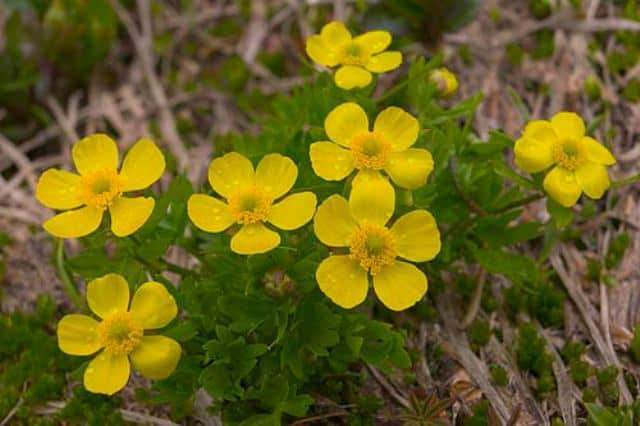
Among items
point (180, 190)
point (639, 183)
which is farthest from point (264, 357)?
point (639, 183)

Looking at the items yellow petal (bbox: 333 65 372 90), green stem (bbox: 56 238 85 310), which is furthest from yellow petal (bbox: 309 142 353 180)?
green stem (bbox: 56 238 85 310)

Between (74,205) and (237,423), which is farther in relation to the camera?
(237,423)

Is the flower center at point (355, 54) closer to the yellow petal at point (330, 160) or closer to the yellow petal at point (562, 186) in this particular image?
the yellow petal at point (330, 160)

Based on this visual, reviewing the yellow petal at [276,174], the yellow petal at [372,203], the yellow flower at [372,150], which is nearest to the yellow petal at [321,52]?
the yellow flower at [372,150]

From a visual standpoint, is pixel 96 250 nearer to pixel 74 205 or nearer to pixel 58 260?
pixel 74 205

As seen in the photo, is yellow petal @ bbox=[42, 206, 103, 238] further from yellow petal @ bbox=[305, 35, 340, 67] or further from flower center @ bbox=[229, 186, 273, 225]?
yellow petal @ bbox=[305, 35, 340, 67]

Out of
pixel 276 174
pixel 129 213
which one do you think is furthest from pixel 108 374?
pixel 276 174
